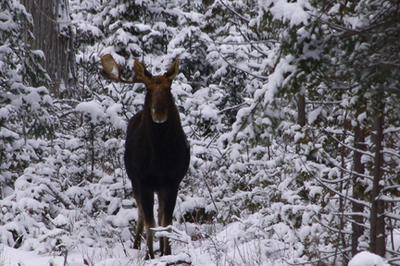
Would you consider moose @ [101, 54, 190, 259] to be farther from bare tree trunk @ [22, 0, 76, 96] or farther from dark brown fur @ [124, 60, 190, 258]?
bare tree trunk @ [22, 0, 76, 96]

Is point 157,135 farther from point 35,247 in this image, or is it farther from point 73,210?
point 73,210

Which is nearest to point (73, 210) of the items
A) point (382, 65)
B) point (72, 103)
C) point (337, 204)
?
point (72, 103)

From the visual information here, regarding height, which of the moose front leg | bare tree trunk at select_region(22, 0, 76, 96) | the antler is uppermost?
bare tree trunk at select_region(22, 0, 76, 96)

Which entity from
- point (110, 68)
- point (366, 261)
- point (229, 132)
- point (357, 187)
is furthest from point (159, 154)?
point (366, 261)

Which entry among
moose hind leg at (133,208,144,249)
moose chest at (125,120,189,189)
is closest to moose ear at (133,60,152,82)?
moose chest at (125,120,189,189)

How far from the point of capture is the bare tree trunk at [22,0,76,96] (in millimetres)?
Result: 12406

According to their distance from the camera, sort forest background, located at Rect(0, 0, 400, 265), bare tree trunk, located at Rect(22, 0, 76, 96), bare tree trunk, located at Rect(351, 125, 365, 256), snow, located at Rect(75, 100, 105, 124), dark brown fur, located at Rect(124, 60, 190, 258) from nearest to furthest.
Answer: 1. forest background, located at Rect(0, 0, 400, 265)
2. bare tree trunk, located at Rect(351, 125, 365, 256)
3. dark brown fur, located at Rect(124, 60, 190, 258)
4. snow, located at Rect(75, 100, 105, 124)
5. bare tree trunk, located at Rect(22, 0, 76, 96)

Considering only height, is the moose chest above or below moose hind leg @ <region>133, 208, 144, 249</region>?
above

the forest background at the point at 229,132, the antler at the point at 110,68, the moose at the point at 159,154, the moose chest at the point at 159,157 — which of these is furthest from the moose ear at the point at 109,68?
the forest background at the point at 229,132

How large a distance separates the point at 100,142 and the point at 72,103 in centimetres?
149

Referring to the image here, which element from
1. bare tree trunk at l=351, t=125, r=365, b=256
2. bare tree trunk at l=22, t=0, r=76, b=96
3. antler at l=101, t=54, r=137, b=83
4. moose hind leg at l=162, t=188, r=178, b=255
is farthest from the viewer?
bare tree trunk at l=22, t=0, r=76, b=96

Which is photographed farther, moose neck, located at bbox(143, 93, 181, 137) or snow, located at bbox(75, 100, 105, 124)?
snow, located at bbox(75, 100, 105, 124)

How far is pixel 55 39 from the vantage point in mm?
12680

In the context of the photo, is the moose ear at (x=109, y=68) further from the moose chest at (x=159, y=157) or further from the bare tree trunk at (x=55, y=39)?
the bare tree trunk at (x=55, y=39)
